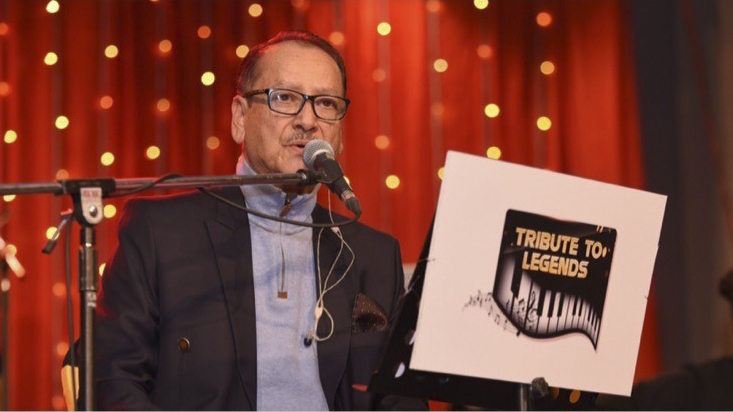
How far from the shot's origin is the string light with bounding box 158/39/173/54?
3898 mm

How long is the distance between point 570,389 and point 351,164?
7.55 ft

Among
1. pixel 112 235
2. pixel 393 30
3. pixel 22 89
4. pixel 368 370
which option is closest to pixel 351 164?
pixel 393 30

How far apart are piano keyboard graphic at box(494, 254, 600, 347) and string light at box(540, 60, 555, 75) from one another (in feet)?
7.90

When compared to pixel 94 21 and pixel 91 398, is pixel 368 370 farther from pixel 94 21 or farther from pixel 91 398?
pixel 94 21

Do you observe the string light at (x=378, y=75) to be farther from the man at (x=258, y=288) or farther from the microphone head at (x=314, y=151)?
the microphone head at (x=314, y=151)

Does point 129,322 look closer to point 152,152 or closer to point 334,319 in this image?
point 334,319

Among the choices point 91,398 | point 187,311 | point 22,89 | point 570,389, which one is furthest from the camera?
point 22,89

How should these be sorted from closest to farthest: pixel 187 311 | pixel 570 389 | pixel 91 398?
pixel 91 398 → pixel 570 389 → pixel 187 311

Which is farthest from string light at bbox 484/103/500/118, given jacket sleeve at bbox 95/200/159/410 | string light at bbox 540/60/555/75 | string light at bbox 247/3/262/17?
jacket sleeve at bbox 95/200/159/410

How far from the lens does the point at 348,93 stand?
392 cm

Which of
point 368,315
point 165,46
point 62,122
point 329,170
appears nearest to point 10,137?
point 62,122

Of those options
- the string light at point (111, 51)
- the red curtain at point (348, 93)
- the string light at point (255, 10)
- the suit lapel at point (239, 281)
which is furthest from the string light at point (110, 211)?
the suit lapel at point (239, 281)

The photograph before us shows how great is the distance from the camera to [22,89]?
3854 mm

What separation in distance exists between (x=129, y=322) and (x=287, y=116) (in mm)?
540
